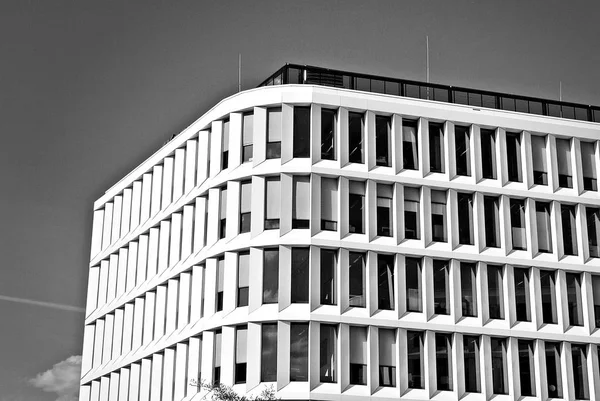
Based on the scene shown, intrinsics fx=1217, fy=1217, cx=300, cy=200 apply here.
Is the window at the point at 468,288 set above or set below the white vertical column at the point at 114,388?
above

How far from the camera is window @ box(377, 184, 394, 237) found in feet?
205

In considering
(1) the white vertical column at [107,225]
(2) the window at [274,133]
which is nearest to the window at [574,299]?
(2) the window at [274,133]

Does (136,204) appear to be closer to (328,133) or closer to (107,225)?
(107,225)

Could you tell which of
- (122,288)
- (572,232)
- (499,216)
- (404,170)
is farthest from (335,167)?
(122,288)

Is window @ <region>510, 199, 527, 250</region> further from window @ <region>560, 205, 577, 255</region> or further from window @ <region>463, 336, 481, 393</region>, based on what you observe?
window @ <region>463, 336, 481, 393</region>

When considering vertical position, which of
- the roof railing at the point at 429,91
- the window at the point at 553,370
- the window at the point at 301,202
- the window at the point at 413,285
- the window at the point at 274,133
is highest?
the roof railing at the point at 429,91

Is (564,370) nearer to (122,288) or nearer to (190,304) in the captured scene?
(190,304)

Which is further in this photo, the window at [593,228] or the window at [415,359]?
the window at [593,228]

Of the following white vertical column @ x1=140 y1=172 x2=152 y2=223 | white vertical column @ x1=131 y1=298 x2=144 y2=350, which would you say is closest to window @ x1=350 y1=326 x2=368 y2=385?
white vertical column @ x1=131 y1=298 x2=144 y2=350

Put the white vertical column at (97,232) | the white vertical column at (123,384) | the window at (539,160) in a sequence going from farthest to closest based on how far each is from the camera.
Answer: the white vertical column at (97,232)
the white vertical column at (123,384)
the window at (539,160)

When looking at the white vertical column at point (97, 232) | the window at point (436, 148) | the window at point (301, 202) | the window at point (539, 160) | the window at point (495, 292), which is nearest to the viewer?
the window at point (301, 202)

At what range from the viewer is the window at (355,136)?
63.2 meters

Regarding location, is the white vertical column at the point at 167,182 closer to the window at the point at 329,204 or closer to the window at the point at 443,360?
the window at the point at 329,204

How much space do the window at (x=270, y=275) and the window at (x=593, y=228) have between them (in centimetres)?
1811
